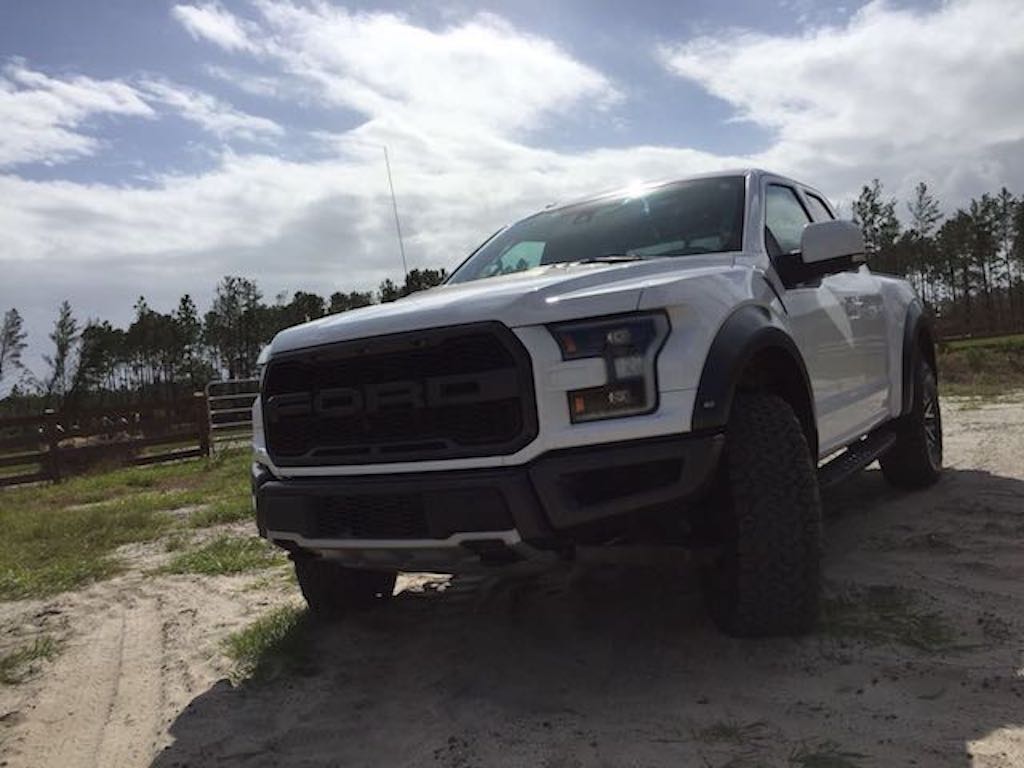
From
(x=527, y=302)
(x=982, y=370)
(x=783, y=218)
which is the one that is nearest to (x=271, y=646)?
(x=527, y=302)

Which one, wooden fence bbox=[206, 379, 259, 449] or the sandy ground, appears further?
wooden fence bbox=[206, 379, 259, 449]

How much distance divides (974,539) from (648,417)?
2.56 m

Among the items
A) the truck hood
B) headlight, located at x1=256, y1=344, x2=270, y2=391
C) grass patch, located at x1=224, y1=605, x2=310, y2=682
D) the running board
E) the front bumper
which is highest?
the truck hood

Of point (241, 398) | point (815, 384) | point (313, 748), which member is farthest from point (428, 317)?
point (241, 398)

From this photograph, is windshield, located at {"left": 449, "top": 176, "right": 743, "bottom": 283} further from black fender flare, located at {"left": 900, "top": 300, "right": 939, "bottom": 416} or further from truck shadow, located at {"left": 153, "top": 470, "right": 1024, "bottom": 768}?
black fender flare, located at {"left": 900, "top": 300, "right": 939, "bottom": 416}

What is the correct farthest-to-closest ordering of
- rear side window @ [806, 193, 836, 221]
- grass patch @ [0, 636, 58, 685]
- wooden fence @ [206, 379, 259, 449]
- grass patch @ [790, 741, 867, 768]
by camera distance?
wooden fence @ [206, 379, 259, 449], rear side window @ [806, 193, 836, 221], grass patch @ [0, 636, 58, 685], grass patch @ [790, 741, 867, 768]

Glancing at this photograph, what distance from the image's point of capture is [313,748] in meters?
2.84

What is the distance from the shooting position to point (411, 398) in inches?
117

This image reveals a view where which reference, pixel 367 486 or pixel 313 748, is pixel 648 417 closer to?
pixel 367 486

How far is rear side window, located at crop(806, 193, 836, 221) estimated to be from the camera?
5.25 m

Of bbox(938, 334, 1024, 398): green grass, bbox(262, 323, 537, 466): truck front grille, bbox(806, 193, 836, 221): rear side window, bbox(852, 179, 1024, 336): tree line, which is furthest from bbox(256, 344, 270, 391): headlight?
bbox(852, 179, 1024, 336): tree line

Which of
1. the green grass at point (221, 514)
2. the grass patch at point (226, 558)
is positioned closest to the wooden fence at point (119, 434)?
the green grass at point (221, 514)

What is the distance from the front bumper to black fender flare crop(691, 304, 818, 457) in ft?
0.29

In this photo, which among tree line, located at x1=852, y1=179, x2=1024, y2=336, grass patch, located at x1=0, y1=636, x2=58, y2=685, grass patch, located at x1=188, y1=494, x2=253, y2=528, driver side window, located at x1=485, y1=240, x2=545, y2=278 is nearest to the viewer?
grass patch, located at x1=0, y1=636, x2=58, y2=685
